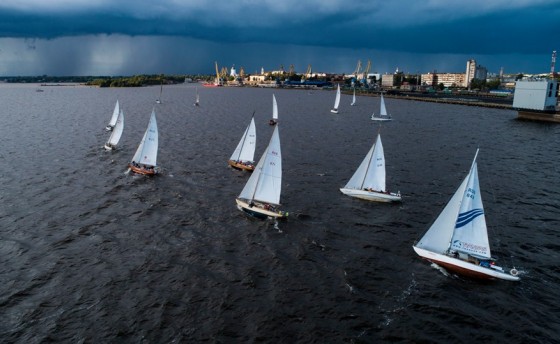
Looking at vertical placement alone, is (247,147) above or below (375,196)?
above

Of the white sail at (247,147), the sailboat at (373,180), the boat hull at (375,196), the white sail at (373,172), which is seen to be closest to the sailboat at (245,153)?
the white sail at (247,147)

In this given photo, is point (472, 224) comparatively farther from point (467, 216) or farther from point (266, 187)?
point (266, 187)

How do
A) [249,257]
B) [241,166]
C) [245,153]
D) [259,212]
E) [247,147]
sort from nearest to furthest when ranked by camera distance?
[249,257], [259,212], [247,147], [241,166], [245,153]

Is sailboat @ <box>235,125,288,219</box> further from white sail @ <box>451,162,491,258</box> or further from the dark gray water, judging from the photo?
white sail @ <box>451,162,491,258</box>

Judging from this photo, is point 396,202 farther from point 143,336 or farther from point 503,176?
point 143,336

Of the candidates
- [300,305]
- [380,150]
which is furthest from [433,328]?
[380,150]

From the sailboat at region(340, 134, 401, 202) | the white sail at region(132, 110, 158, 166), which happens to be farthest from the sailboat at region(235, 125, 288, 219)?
the white sail at region(132, 110, 158, 166)

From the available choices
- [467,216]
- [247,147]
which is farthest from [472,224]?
[247,147]
